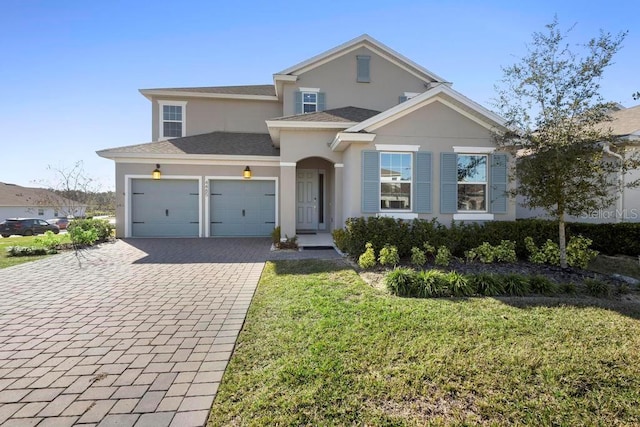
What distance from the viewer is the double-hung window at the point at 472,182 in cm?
904

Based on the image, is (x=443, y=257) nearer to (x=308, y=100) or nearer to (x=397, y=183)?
(x=397, y=183)

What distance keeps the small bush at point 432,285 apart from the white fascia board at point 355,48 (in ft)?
37.4

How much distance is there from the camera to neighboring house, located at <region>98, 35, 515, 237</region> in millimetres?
8844

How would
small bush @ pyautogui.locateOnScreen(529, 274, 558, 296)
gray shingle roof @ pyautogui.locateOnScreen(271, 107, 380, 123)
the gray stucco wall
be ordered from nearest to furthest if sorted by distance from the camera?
small bush @ pyautogui.locateOnScreen(529, 274, 558, 296) < gray shingle roof @ pyautogui.locateOnScreen(271, 107, 380, 123) < the gray stucco wall

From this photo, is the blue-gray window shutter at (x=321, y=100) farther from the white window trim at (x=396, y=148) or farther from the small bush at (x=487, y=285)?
the small bush at (x=487, y=285)

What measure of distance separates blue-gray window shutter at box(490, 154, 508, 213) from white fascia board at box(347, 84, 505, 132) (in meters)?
1.01

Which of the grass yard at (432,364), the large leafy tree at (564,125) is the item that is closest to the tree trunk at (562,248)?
the large leafy tree at (564,125)

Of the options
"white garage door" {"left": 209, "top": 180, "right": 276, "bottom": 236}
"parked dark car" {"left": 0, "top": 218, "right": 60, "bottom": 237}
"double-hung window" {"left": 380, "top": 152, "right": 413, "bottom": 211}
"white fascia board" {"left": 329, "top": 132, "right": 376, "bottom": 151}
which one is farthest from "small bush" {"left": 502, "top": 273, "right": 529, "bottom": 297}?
"parked dark car" {"left": 0, "top": 218, "right": 60, "bottom": 237}

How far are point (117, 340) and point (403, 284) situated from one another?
14.3 ft

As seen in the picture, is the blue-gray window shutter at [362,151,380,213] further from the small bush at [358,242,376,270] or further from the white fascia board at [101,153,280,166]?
the white fascia board at [101,153,280,166]

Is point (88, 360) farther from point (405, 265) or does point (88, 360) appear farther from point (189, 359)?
point (405, 265)

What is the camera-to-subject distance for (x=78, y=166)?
39.2 ft

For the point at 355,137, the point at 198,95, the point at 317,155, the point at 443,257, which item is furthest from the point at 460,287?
the point at 198,95

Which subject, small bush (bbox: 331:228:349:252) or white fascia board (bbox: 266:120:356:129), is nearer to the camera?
small bush (bbox: 331:228:349:252)
